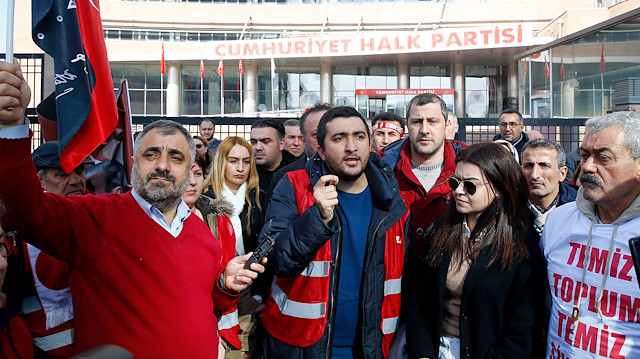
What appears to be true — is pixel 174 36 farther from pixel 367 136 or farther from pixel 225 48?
pixel 367 136

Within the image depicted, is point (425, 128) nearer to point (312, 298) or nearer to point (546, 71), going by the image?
point (312, 298)

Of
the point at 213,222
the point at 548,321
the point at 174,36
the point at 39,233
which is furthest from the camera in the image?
the point at 174,36

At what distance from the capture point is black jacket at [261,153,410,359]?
8.70 feet

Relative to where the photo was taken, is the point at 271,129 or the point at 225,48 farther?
the point at 225,48

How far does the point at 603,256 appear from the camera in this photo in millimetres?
2357

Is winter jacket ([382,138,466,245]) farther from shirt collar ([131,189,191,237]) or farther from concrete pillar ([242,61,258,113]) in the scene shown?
concrete pillar ([242,61,258,113])

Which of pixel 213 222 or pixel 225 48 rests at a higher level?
pixel 225 48

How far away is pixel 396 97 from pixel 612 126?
2499 centimetres

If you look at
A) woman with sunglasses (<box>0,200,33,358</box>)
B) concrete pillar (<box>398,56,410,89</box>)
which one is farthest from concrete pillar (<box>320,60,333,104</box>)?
woman with sunglasses (<box>0,200,33,358</box>)

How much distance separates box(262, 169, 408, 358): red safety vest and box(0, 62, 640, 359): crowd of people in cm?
1

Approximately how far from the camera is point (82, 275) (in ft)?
7.36

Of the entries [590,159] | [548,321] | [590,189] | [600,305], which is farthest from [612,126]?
[548,321]

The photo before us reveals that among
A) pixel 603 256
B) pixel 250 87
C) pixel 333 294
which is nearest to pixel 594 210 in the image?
pixel 603 256

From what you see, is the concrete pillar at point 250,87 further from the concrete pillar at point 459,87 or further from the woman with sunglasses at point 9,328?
the woman with sunglasses at point 9,328
